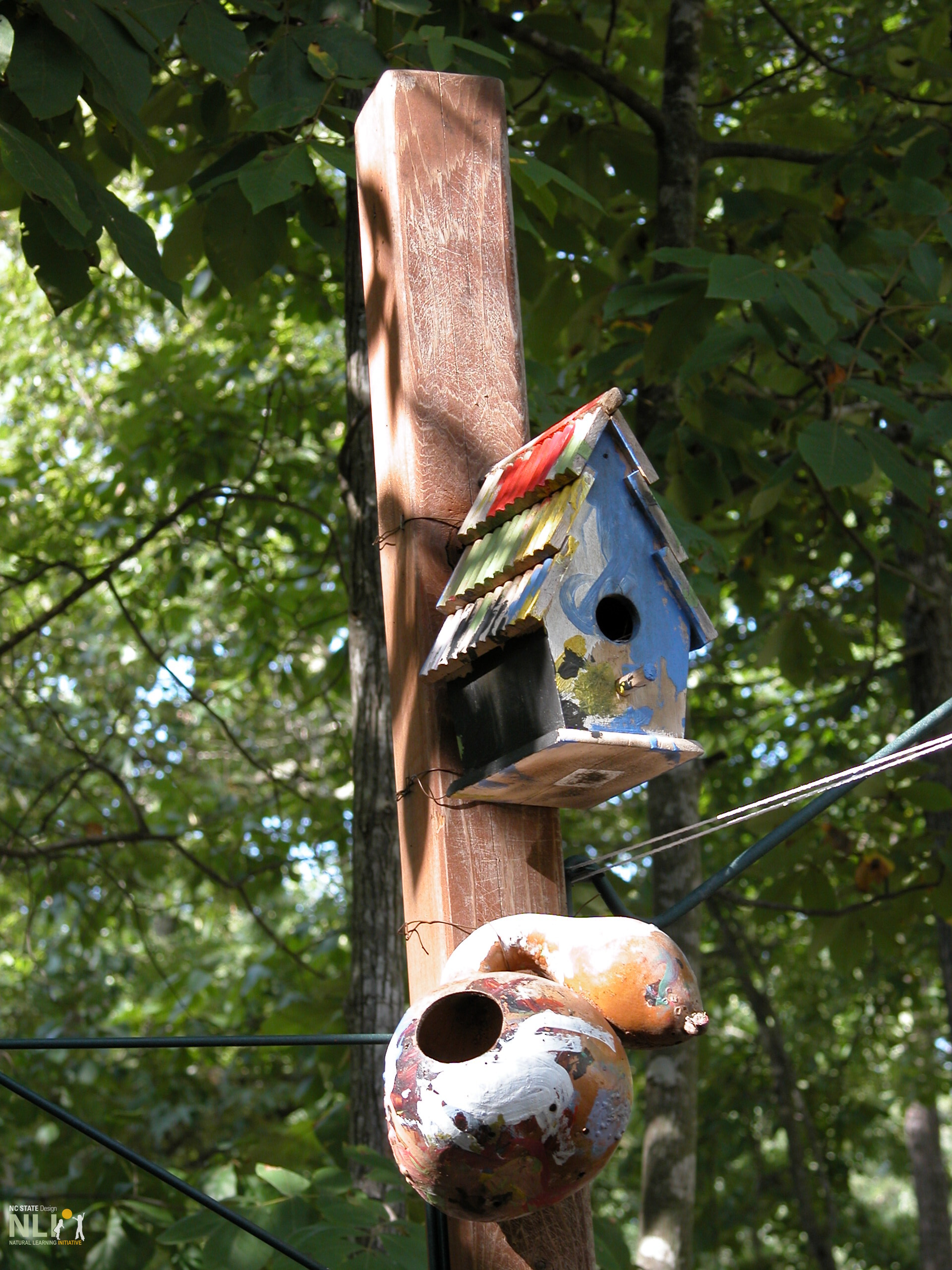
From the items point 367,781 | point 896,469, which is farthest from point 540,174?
point 367,781

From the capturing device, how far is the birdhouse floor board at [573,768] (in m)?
1.39

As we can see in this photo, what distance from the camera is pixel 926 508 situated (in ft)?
10.5

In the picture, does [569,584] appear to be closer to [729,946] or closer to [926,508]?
[926,508]

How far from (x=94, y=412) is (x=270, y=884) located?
268 centimetres

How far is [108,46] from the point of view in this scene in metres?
2.02

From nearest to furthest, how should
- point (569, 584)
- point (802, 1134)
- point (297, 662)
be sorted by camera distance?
point (569, 584) → point (297, 662) → point (802, 1134)

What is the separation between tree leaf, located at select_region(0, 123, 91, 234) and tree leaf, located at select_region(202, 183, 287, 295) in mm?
1004

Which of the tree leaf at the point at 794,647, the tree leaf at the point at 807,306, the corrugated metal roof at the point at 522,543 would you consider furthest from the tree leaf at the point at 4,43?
the tree leaf at the point at 794,647

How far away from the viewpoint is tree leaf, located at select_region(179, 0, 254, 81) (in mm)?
2303

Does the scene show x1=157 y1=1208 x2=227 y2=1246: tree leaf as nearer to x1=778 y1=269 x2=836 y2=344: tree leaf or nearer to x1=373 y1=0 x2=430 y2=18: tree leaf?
x1=778 y1=269 x2=836 y2=344: tree leaf

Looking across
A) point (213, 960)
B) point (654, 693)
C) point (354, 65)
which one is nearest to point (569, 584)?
point (654, 693)

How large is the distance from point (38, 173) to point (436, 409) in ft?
→ 2.46

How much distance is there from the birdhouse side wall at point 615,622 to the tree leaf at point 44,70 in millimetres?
1194

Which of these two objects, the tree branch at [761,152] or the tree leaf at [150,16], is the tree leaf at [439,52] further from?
the tree branch at [761,152]
